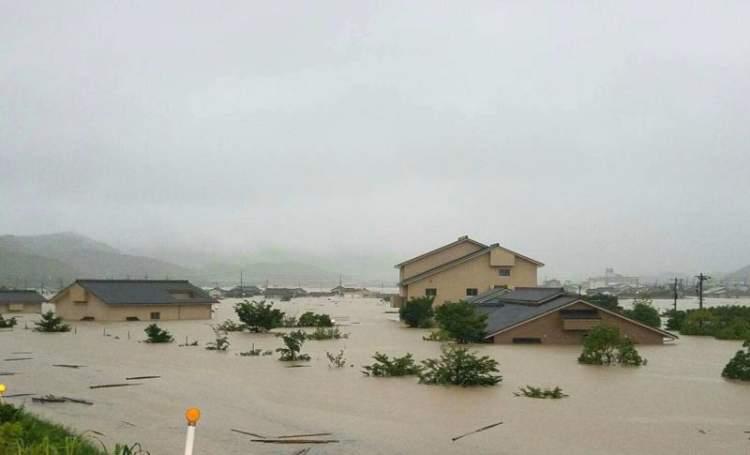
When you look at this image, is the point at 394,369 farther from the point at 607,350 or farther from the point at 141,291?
the point at 141,291

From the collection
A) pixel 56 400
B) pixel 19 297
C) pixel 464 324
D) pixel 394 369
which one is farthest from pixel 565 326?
pixel 19 297

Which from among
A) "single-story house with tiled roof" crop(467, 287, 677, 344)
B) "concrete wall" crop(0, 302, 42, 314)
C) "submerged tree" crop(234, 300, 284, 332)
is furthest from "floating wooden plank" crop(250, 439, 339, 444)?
"concrete wall" crop(0, 302, 42, 314)

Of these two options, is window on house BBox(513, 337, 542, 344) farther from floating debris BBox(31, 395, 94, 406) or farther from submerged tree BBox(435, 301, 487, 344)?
floating debris BBox(31, 395, 94, 406)

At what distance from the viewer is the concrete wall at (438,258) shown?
42.3 meters

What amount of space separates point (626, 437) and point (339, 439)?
4.00 metres

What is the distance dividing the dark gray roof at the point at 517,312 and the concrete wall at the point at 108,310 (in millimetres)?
17556

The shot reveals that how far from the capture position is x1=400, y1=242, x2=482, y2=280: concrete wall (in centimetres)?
4231

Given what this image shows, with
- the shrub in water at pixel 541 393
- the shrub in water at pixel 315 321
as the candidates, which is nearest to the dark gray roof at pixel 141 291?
the shrub in water at pixel 315 321

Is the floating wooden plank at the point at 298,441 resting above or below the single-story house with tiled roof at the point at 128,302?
below

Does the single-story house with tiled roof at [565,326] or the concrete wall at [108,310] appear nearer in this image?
the single-story house with tiled roof at [565,326]

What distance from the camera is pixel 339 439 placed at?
32.0ft

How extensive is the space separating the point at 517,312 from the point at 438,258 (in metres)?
16.9

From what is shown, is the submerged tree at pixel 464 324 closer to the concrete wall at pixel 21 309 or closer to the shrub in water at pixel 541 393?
the shrub in water at pixel 541 393

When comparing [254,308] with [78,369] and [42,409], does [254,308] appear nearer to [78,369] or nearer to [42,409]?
[78,369]
